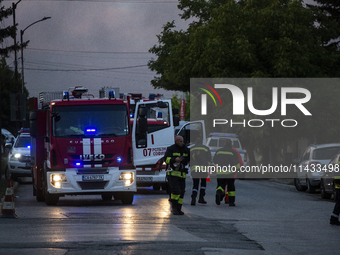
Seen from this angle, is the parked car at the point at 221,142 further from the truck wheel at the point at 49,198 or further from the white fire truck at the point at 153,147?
the truck wheel at the point at 49,198

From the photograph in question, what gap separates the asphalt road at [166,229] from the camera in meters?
9.31

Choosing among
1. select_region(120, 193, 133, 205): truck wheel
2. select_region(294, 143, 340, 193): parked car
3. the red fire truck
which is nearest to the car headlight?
the red fire truck

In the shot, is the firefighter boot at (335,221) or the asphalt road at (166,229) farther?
the firefighter boot at (335,221)

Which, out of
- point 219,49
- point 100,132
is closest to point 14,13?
point 219,49

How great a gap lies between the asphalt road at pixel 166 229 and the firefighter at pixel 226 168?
33 cm

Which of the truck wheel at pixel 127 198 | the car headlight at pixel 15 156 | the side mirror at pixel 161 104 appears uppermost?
the side mirror at pixel 161 104

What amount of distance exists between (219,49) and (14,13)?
13.8 m

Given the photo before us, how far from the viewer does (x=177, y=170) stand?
47.6 feet

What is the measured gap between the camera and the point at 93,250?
29.4 ft

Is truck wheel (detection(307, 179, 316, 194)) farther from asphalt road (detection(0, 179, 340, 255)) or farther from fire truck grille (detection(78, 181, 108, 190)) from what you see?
fire truck grille (detection(78, 181, 108, 190))

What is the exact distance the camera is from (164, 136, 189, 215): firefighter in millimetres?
14328

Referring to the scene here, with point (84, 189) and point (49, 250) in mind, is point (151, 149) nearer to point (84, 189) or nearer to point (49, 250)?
point (84, 189)

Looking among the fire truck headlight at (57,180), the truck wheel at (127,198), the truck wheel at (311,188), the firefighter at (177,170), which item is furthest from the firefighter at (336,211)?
the truck wheel at (311,188)

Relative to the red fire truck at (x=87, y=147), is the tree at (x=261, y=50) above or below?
above
